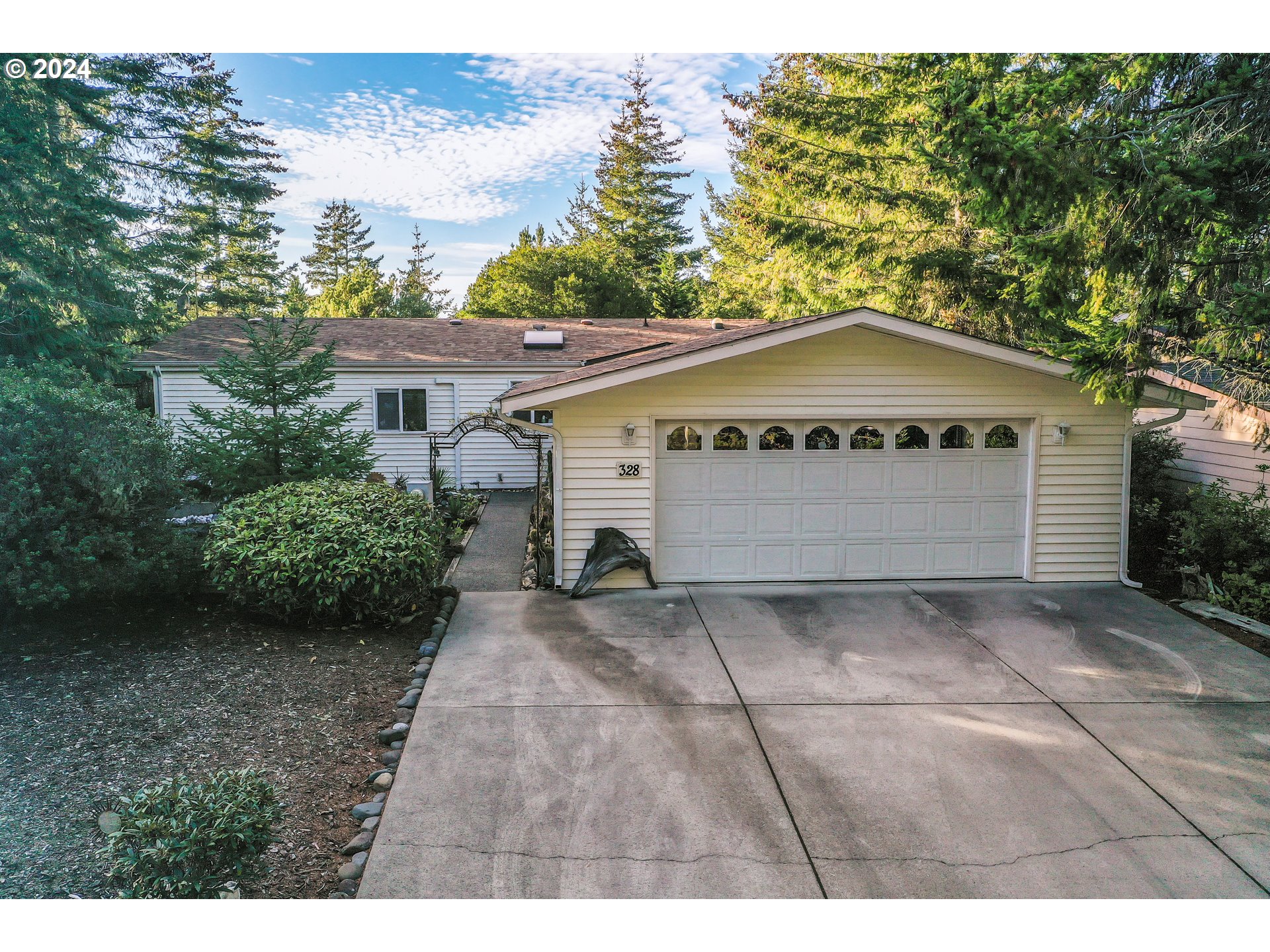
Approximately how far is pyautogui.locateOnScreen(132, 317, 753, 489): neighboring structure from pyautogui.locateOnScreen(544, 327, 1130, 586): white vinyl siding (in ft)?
21.8

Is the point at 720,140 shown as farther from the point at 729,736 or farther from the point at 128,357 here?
the point at 729,736

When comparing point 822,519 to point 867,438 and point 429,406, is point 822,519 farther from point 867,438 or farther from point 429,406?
point 429,406

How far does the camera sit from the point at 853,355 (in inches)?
342

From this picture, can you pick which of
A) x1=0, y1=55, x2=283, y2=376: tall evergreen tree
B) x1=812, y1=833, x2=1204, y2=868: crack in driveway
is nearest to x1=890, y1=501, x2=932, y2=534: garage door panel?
x1=812, y1=833, x2=1204, y2=868: crack in driveway

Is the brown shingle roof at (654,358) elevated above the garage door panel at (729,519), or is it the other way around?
the brown shingle roof at (654,358)

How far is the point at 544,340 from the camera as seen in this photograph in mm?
16875

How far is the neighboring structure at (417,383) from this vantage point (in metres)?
15.5

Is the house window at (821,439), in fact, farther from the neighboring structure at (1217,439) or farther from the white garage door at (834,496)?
the neighboring structure at (1217,439)

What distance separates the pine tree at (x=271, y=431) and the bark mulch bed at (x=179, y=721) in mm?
2118

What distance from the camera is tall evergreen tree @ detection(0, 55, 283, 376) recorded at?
452 inches

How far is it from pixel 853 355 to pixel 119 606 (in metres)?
8.12

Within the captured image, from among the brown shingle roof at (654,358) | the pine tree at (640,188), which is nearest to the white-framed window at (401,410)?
the brown shingle roof at (654,358)
